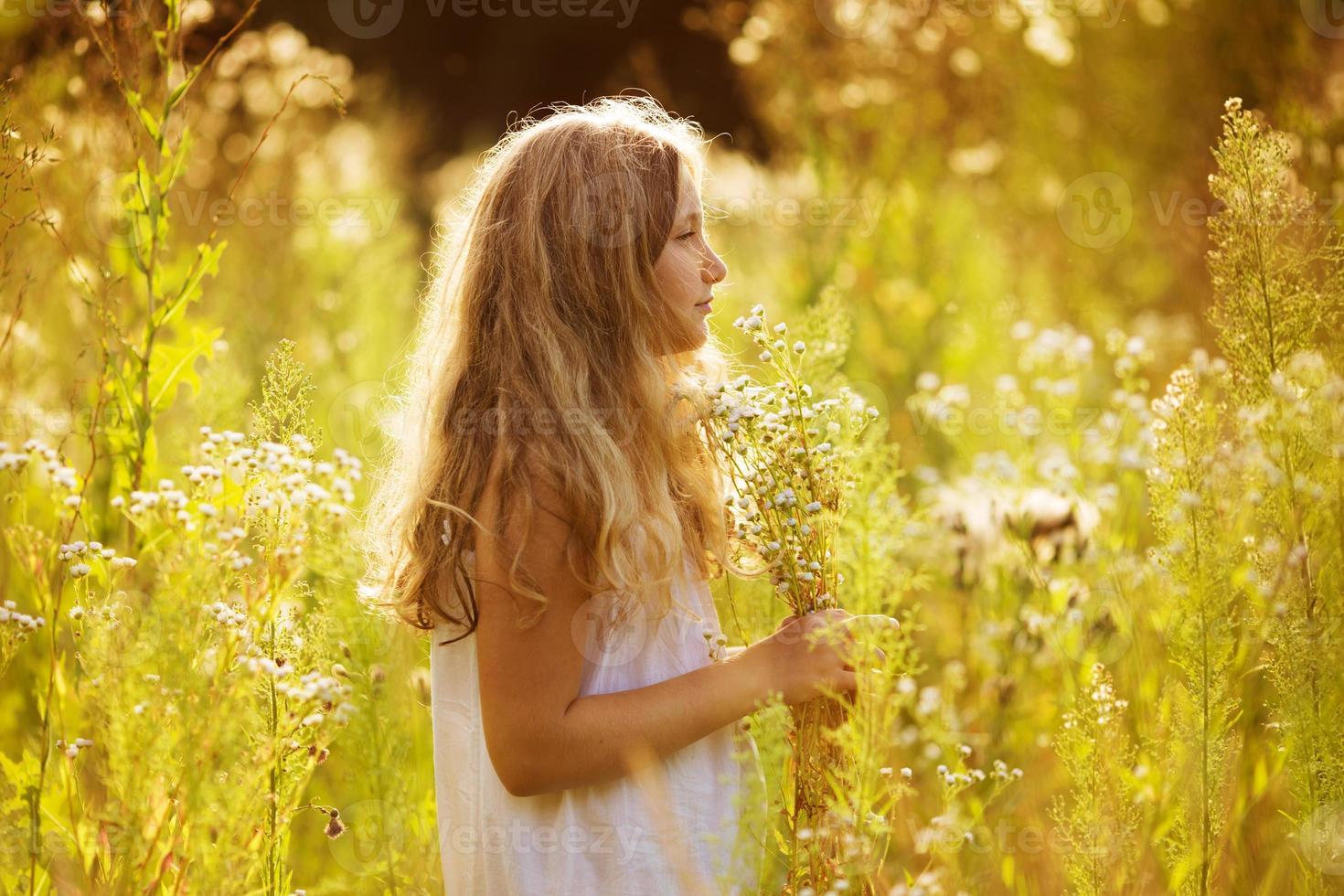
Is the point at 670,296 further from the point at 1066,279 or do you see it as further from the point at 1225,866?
the point at 1066,279

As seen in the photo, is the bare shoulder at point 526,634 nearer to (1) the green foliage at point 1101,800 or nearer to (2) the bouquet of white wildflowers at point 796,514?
(2) the bouquet of white wildflowers at point 796,514

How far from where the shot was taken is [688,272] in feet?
5.62

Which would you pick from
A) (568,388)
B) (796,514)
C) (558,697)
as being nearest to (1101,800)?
(796,514)

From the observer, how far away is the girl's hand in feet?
4.68

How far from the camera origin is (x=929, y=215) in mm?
4281

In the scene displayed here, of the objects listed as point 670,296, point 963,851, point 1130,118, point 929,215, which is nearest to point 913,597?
point 963,851

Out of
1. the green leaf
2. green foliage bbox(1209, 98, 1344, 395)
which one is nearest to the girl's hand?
green foliage bbox(1209, 98, 1344, 395)

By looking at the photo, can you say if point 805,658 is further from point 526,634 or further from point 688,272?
point 688,272

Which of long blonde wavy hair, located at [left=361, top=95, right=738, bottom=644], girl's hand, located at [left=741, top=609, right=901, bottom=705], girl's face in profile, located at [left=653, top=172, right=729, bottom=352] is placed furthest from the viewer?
girl's face in profile, located at [left=653, top=172, right=729, bottom=352]

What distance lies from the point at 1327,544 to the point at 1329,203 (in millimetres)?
764

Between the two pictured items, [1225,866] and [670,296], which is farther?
[1225,866]

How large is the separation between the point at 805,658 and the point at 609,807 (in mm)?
330

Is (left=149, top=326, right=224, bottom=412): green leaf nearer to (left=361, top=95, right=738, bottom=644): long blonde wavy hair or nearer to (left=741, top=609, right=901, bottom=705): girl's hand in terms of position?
(left=361, top=95, right=738, bottom=644): long blonde wavy hair

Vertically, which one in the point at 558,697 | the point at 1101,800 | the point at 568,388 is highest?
the point at 568,388
